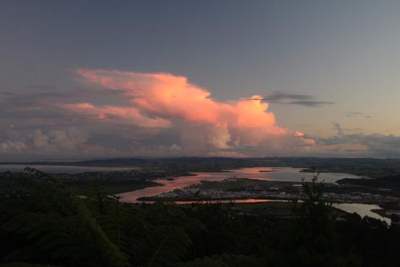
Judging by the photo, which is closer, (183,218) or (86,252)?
(86,252)

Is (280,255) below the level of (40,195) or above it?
below

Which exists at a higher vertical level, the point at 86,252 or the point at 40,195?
the point at 40,195

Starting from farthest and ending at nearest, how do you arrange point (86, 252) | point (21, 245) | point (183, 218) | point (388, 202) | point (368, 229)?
point (388, 202)
point (368, 229)
point (183, 218)
point (21, 245)
point (86, 252)

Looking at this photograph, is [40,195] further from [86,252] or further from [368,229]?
[368,229]

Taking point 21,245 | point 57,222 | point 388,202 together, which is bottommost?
point 388,202

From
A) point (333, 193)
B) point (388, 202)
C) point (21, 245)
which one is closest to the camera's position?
point (21, 245)

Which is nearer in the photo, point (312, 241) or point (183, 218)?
point (312, 241)

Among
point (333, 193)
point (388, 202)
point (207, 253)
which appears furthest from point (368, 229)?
point (333, 193)

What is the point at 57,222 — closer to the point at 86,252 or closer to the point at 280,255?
the point at 86,252

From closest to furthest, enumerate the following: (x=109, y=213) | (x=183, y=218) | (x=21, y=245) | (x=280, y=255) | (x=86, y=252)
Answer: (x=86, y=252) < (x=280, y=255) < (x=109, y=213) < (x=21, y=245) < (x=183, y=218)
